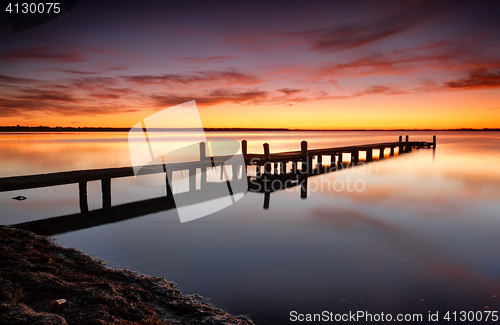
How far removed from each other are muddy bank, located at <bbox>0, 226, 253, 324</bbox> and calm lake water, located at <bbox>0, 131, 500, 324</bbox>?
1.60 ft

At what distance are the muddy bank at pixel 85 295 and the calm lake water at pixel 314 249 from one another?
487 mm

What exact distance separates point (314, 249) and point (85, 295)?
492 centimetres

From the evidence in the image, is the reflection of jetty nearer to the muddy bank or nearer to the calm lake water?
the calm lake water

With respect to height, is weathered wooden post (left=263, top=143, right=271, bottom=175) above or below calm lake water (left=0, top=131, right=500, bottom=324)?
above

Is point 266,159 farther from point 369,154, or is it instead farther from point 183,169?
point 369,154

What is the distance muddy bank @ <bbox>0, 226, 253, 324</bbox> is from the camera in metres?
3.29

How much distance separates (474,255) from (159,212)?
342 inches

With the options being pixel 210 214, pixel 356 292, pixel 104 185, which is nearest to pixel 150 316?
pixel 356 292

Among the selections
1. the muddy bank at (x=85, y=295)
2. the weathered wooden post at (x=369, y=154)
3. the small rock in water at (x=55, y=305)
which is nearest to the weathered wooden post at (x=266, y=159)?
the muddy bank at (x=85, y=295)

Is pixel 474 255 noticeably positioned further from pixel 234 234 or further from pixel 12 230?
pixel 12 230

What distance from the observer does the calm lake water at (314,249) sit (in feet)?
16.1

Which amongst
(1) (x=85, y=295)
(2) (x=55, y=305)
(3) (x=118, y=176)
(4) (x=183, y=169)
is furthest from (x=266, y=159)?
(2) (x=55, y=305)

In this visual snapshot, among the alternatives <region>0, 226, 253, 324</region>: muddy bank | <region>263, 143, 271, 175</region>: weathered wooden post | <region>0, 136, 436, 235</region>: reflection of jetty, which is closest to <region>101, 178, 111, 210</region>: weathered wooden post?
<region>0, 136, 436, 235</region>: reflection of jetty

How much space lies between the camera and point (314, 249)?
7.15 meters
